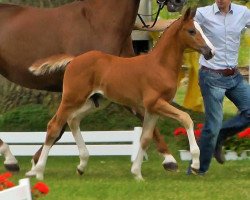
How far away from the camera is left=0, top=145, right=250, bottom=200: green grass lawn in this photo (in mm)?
8492

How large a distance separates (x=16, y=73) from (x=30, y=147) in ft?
5.50

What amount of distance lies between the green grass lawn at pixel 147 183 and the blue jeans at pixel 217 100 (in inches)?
16.7

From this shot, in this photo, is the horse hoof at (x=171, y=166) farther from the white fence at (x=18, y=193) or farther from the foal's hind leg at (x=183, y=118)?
the white fence at (x=18, y=193)

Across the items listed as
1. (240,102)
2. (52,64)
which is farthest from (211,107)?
(52,64)

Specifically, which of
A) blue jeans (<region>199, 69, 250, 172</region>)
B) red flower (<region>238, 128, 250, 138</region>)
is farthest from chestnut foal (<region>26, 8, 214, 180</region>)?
red flower (<region>238, 128, 250, 138</region>)

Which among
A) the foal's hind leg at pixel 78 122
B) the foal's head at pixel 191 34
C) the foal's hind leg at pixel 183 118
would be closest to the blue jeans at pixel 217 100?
the foal's head at pixel 191 34

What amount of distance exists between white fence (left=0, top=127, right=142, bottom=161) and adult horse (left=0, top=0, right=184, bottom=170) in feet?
4.49

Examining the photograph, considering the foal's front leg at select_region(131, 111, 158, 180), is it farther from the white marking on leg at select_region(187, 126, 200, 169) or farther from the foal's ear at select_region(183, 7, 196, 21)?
the foal's ear at select_region(183, 7, 196, 21)

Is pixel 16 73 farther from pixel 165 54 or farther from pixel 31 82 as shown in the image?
pixel 165 54

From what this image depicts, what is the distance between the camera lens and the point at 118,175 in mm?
10508

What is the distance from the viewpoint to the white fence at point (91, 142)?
11.9 metres

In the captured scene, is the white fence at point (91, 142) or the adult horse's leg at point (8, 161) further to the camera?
the white fence at point (91, 142)

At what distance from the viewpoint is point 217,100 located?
9.45 meters

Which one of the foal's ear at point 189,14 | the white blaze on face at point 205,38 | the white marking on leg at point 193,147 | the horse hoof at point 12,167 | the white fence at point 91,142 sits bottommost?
the white fence at point 91,142
